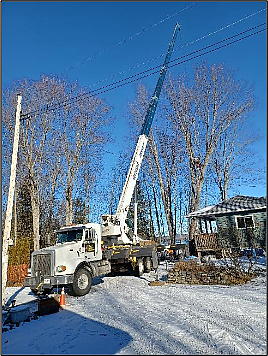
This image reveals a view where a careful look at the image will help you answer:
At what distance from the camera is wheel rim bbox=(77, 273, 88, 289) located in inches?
437

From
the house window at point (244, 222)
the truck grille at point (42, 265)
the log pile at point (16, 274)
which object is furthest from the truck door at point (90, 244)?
the house window at point (244, 222)

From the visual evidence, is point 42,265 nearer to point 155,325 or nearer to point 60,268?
point 60,268

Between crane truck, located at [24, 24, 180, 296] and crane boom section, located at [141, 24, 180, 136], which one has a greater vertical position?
crane boom section, located at [141, 24, 180, 136]

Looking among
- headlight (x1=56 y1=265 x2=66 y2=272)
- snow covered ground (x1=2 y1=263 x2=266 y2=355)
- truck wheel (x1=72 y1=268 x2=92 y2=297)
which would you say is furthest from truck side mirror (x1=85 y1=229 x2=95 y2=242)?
snow covered ground (x1=2 y1=263 x2=266 y2=355)

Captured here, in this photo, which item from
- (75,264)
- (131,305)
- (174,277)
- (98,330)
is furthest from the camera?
(174,277)

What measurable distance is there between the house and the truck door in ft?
31.0

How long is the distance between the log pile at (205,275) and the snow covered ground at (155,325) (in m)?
0.88

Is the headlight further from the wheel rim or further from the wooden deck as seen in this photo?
the wooden deck

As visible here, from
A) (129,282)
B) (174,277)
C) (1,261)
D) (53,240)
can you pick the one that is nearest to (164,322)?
(1,261)

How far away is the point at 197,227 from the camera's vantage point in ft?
80.8

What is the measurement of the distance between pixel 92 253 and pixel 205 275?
4.35m

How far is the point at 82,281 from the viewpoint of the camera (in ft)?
A: 36.9

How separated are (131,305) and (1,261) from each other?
3.85 m

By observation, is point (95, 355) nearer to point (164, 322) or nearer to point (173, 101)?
point (164, 322)
